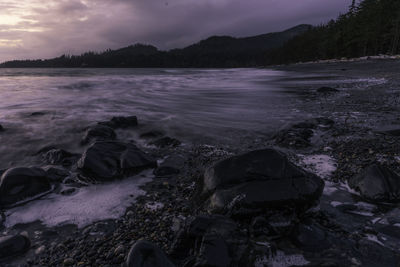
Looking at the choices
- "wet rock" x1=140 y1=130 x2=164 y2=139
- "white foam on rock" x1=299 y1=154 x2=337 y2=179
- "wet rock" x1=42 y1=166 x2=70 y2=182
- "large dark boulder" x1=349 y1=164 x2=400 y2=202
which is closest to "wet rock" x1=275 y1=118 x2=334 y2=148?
"white foam on rock" x1=299 y1=154 x2=337 y2=179

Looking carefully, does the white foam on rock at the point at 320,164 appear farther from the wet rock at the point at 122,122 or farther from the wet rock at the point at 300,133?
the wet rock at the point at 122,122

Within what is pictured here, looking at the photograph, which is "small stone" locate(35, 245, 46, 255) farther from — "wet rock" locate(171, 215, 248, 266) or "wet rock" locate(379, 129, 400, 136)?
"wet rock" locate(379, 129, 400, 136)

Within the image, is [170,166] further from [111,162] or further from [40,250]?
[40,250]

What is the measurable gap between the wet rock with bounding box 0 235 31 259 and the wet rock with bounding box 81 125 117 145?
3.76 metres

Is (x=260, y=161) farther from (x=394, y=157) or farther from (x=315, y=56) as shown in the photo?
(x=315, y=56)

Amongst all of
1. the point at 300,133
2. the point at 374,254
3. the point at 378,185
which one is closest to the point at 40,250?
the point at 374,254

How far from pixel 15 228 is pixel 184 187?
87.4 inches

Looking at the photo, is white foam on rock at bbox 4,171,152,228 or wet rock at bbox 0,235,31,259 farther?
white foam on rock at bbox 4,171,152,228

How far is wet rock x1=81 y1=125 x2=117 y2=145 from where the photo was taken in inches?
244

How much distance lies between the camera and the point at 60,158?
4.90 meters

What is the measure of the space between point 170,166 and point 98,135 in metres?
2.97

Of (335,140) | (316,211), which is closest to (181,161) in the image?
(316,211)

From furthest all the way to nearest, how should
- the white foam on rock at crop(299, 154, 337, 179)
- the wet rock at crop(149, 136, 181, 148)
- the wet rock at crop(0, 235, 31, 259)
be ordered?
the wet rock at crop(149, 136, 181, 148), the white foam on rock at crop(299, 154, 337, 179), the wet rock at crop(0, 235, 31, 259)

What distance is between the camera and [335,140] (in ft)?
18.0
